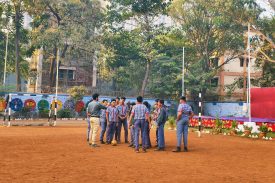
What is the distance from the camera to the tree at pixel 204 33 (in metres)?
38.8

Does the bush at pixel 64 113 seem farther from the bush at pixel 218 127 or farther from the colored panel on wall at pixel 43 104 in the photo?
the bush at pixel 218 127

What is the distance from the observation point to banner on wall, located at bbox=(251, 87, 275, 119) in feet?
80.6

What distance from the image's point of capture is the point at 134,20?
42094 mm

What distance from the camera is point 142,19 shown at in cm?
4134

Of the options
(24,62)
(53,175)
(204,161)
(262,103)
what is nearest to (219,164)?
(204,161)

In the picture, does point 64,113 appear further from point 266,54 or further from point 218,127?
point 266,54

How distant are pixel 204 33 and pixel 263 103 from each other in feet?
56.2

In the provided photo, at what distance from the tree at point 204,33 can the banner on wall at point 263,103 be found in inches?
523

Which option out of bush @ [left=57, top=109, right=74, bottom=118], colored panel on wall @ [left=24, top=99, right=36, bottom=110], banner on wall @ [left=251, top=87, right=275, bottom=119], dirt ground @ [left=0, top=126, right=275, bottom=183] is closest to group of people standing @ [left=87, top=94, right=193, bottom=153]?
dirt ground @ [left=0, top=126, right=275, bottom=183]

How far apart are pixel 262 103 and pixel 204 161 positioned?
55.8 ft

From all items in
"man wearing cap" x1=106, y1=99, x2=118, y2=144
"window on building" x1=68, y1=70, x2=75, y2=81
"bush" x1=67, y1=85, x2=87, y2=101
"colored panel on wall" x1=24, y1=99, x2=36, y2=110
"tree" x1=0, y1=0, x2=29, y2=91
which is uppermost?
"tree" x1=0, y1=0, x2=29, y2=91

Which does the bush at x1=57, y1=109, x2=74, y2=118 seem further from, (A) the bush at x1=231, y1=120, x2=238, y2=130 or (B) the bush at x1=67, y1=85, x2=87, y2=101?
(A) the bush at x1=231, y1=120, x2=238, y2=130

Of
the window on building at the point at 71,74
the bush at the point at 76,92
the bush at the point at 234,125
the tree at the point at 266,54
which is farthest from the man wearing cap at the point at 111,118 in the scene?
the window on building at the point at 71,74

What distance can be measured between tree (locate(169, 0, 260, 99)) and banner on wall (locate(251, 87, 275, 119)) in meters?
13.3
